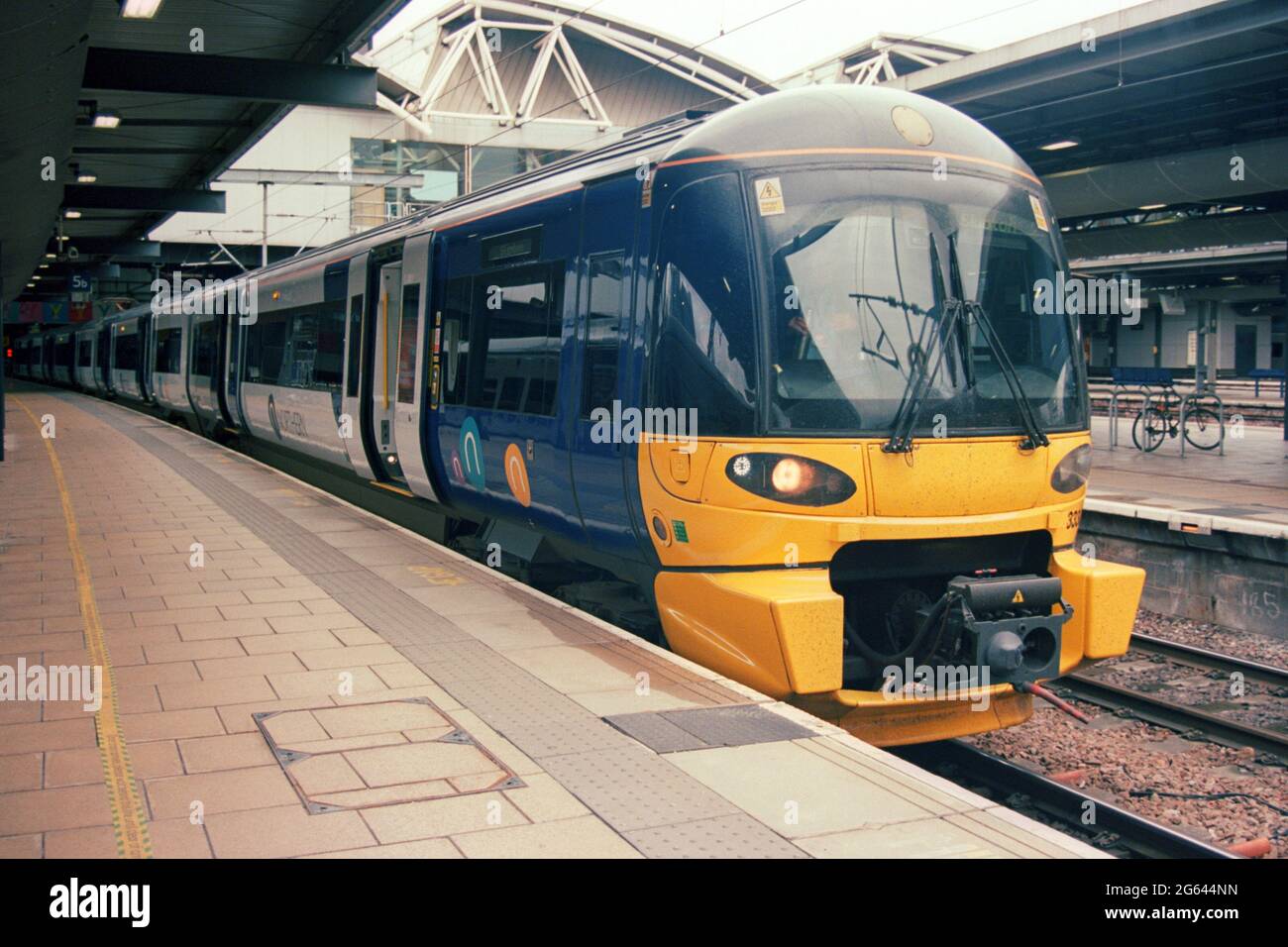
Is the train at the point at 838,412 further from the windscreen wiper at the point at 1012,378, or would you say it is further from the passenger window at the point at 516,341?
the passenger window at the point at 516,341

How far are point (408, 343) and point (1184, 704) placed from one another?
6.63 m

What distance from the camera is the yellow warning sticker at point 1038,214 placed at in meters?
6.74

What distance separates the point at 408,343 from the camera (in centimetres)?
1059

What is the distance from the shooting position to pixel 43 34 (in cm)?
816

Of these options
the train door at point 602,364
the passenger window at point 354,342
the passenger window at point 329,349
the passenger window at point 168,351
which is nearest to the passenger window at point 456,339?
the train door at point 602,364

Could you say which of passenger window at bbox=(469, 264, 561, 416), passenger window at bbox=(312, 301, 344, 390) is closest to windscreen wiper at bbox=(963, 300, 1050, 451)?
passenger window at bbox=(469, 264, 561, 416)

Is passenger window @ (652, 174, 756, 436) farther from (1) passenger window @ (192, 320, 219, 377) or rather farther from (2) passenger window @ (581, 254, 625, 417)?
(1) passenger window @ (192, 320, 219, 377)

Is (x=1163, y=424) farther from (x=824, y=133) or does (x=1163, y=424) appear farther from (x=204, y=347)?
(x=204, y=347)

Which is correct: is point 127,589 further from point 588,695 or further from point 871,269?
point 871,269

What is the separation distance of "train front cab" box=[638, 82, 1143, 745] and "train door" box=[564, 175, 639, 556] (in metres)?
0.31

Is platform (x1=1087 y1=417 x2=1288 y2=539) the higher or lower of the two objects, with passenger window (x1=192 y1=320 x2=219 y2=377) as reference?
lower

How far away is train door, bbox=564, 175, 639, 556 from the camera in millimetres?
A: 6801

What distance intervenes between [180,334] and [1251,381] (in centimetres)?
3450

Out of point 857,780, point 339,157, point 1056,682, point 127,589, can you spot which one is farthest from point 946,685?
point 339,157
